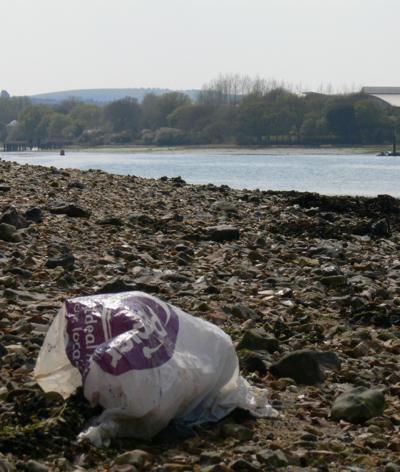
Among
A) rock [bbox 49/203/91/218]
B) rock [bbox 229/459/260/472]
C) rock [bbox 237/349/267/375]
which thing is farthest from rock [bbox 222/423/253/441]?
rock [bbox 49/203/91/218]

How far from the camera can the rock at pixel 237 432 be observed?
4.48m

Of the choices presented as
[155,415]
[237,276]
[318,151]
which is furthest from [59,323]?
[318,151]

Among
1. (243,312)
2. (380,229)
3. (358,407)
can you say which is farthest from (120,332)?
(380,229)

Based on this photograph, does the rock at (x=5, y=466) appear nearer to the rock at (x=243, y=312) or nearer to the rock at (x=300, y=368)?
the rock at (x=300, y=368)

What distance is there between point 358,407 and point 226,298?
104 inches

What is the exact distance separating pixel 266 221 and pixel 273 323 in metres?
7.17

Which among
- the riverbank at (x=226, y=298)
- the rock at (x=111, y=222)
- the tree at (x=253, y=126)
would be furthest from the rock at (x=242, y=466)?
the tree at (x=253, y=126)

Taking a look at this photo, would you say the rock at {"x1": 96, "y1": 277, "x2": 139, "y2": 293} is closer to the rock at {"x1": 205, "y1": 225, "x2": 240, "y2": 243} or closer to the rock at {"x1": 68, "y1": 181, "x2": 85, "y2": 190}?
the rock at {"x1": 205, "y1": 225, "x2": 240, "y2": 243}

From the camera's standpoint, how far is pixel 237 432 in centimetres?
451

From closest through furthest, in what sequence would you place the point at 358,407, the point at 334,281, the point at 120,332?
the point at 120,332, the point at 358,407, the point at 334,281

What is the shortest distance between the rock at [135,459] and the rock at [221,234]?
698 cm

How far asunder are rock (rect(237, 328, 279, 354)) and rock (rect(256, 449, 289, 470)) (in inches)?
65.1

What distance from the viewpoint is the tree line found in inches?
3829

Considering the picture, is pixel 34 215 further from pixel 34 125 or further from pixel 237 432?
pixel 34 125
